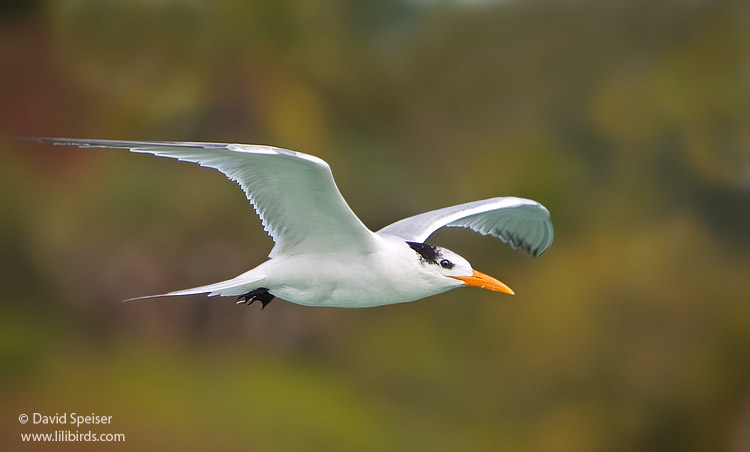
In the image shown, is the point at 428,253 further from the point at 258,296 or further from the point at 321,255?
the point at 258,296

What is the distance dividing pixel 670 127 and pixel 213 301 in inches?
289

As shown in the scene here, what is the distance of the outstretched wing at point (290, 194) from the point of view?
11.6 feet

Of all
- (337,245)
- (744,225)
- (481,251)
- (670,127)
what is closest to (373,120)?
(481,251)

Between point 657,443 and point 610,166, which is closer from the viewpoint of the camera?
point 657,443

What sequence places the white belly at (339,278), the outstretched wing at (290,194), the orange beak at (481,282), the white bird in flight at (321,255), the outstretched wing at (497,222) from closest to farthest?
the outstretched wing at (290,194) < the white bird in flight at (321,255) < the white belly at (339,278) < the orange beak at (481,282) < the outstretched wing at (497,222)

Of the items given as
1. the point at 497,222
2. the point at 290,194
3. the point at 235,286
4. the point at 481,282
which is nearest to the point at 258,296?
the point at 235,286

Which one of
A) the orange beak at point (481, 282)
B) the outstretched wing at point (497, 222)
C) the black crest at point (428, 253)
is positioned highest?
the outstretched wing at point (497, 222)

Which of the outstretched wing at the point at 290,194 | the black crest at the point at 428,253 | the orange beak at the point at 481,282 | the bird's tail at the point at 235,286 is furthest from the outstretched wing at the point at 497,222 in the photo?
the bird's tail at the point at 235,286

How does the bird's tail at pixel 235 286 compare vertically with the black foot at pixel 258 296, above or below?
above

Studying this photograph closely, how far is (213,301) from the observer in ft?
44.5

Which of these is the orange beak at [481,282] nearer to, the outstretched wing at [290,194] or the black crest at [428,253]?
the black crest at [428,253]

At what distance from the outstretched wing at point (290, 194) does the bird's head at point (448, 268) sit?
272 mm

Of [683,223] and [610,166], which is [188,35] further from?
[683,223]

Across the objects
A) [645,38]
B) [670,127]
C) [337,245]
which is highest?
[645,38]
